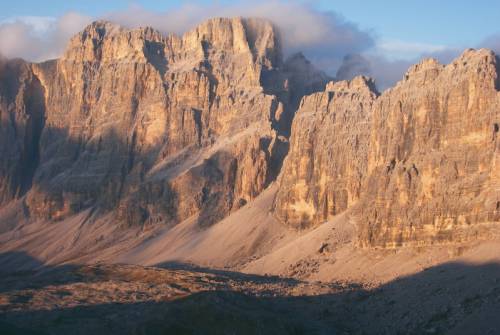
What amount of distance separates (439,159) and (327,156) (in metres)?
47.5

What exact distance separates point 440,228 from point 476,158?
31.3 feet

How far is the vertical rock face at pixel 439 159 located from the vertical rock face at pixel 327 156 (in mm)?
23652

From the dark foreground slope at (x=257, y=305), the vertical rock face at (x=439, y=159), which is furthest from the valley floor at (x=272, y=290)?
the vertical rock face at (x=439, y=159)

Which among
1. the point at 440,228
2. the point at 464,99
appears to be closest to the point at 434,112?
the point at 464,99

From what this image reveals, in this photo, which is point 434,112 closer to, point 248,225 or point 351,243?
point 351,243

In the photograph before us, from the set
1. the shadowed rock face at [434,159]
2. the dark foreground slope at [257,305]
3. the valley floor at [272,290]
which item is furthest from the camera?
the shadowed rock face at [434,159]

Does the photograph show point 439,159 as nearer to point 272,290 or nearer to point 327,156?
point 272,290

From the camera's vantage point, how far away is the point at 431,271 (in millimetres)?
108625

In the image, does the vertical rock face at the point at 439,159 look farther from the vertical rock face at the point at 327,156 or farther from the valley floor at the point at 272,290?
the vertical rock face at the point at 327,156

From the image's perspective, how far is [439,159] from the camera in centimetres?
12619

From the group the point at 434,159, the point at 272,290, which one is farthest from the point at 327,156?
the point at 272,290

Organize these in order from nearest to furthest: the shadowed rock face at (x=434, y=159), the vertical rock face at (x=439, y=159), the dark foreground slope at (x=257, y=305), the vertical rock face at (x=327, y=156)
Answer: the dark foreground slope at (x=257, y=305), the vertical rock face at (x=439, y=159), the shadowed rock face at (x=434, y=159), the vertical rock face at (x=327, y=156)

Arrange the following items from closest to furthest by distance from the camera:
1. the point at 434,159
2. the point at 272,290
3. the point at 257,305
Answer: the point at 257,305
the point at 434,159
the point at 272,290

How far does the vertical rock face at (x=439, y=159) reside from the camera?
388 feet
